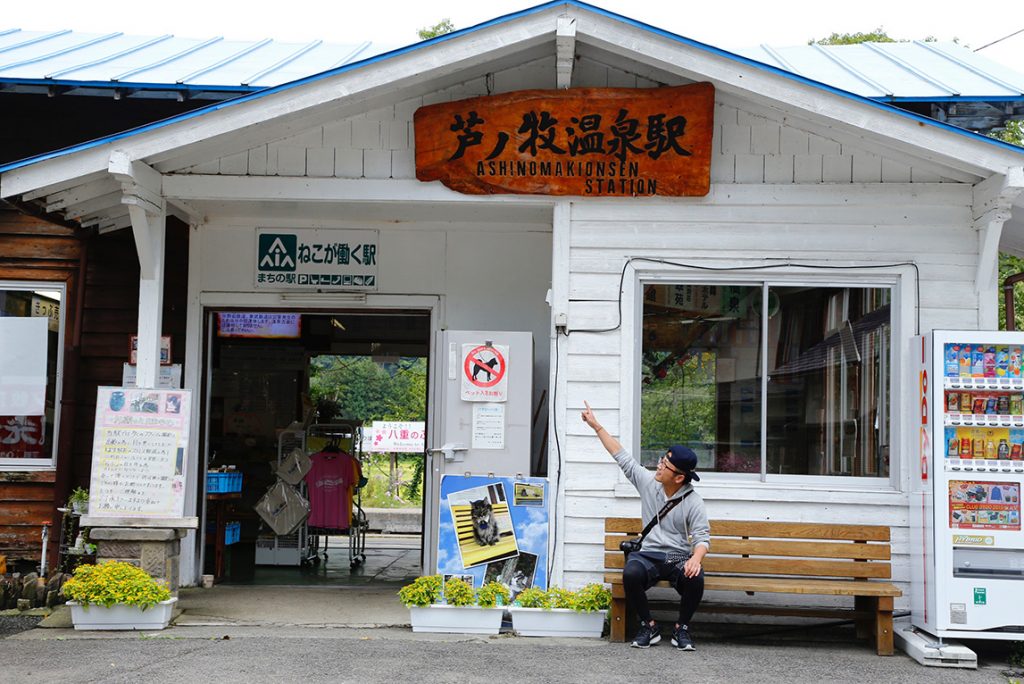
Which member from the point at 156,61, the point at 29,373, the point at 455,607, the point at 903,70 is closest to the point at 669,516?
the point at 455,607

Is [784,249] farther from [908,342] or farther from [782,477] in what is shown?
[782,477]

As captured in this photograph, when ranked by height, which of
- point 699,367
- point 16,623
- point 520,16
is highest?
point 520,16

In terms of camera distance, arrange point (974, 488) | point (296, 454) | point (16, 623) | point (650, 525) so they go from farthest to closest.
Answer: point (296, 454)
point (16, 623)
point (650, 525)
point (974, 488)

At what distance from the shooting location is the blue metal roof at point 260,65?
28.9 feet

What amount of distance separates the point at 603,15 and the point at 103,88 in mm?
4418

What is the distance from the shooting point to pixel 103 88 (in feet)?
29.2

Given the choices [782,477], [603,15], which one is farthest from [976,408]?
[603,15]

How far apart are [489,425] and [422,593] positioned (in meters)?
1.37

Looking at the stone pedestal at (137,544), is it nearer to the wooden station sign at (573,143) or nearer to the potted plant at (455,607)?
the potted plant at (455,607)

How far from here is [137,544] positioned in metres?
7.53

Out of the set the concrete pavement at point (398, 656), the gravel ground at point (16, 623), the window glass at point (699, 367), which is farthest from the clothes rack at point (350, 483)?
the window glass at point (699, 367)

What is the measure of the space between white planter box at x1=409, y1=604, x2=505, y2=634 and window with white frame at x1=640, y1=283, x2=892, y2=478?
1.65 meters

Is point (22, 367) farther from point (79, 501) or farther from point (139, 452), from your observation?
point (139, 452)

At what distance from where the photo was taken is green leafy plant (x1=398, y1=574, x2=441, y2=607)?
7.31 metres
